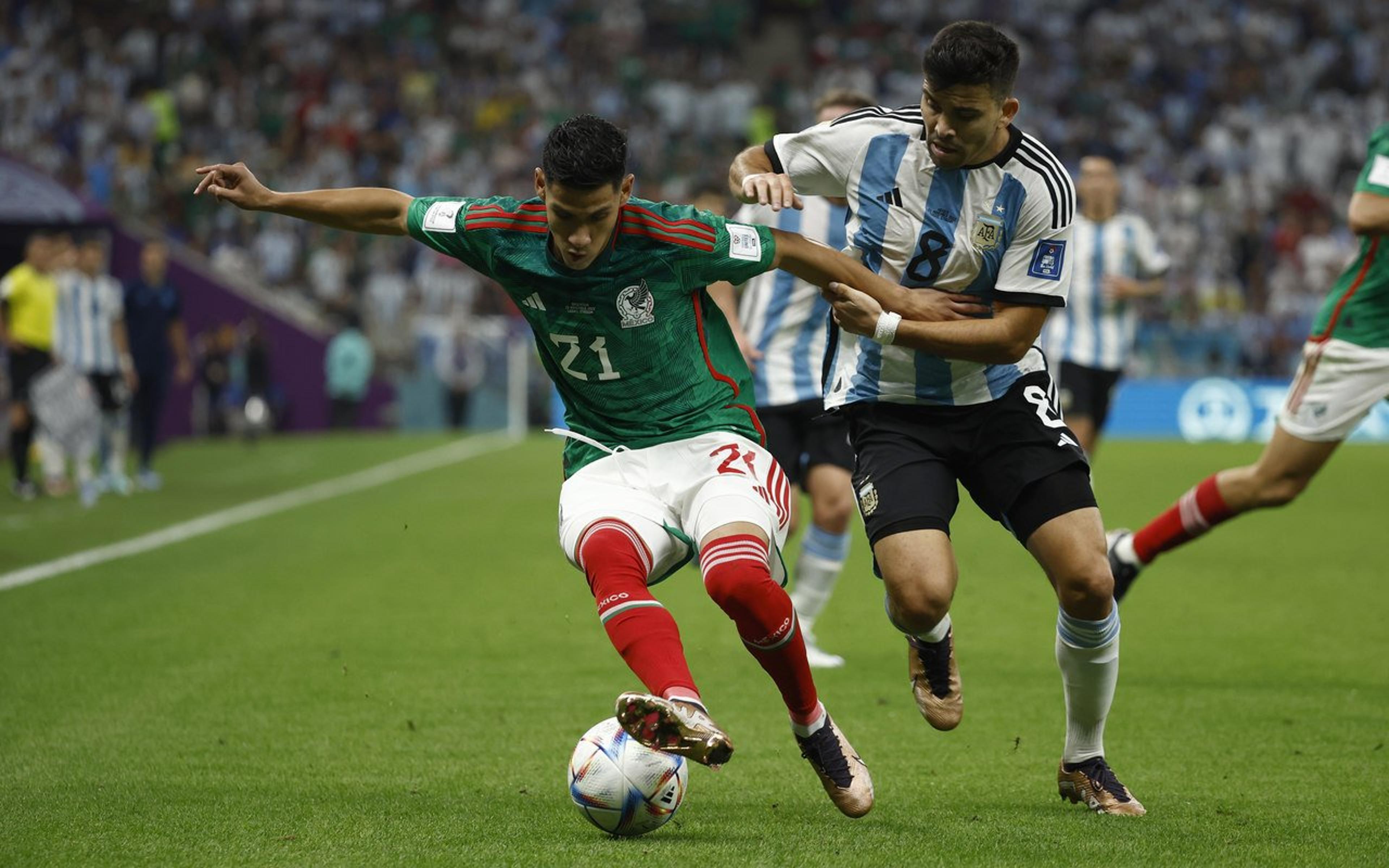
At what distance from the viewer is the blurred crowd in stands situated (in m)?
26.4

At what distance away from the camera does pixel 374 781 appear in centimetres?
512

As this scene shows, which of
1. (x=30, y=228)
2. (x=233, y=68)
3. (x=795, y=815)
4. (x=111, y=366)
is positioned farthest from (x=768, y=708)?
(x=233, y=68)

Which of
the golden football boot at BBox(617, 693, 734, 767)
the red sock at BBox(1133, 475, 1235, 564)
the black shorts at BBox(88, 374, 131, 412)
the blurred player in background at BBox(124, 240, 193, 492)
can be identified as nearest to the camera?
the golden football boot at BBox(617, 693, 734, 767)

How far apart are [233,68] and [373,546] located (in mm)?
20083

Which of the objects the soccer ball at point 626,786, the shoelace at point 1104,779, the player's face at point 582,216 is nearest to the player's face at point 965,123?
the player's face at point 582,216

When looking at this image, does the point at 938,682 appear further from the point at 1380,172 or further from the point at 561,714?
the point at 1380,172

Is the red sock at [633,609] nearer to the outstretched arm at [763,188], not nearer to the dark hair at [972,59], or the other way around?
the outstretched arm at [763,188]

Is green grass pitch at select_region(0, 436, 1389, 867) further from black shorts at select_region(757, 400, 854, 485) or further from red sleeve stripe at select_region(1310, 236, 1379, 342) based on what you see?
red sleeve stripe at select_region(1310, 236, 1379, 342)

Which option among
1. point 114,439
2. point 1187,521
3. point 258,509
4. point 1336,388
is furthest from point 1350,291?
point 114,439

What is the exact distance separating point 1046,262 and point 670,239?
42.9 inches

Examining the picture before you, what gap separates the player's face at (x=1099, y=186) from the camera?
430 inches

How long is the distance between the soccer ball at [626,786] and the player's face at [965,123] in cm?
186

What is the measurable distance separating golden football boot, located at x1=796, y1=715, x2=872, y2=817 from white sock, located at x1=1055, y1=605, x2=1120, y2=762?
67 centimetres

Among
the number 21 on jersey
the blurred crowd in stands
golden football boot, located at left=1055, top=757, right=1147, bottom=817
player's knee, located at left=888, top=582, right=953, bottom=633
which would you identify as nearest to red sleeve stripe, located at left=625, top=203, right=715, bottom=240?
the number 21 on jersey
